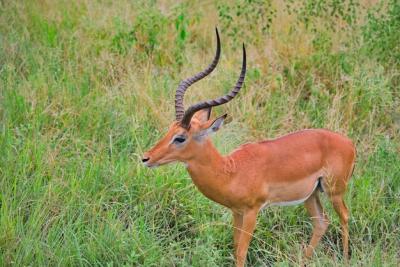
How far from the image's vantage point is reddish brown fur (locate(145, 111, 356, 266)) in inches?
209

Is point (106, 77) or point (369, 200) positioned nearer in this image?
point (369, 200)

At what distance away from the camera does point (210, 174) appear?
5.32 metres

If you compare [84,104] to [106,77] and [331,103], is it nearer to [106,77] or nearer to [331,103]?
[106,77]

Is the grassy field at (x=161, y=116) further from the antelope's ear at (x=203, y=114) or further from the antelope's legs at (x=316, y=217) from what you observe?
the antelope's ear at (x=203, y=114)

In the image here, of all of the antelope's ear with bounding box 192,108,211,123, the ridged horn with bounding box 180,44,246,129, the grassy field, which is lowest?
the grassy field

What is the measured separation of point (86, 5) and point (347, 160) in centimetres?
443

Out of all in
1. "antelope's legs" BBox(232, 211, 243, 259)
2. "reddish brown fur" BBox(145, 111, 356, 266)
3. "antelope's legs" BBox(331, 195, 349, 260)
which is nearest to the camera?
"reddish brown fur" BBox(145, 111, 356, 266)

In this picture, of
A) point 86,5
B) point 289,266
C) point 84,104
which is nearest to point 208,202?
point 289,266

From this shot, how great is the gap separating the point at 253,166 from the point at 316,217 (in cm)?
75

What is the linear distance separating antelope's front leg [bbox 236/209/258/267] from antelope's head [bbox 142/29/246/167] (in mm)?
576

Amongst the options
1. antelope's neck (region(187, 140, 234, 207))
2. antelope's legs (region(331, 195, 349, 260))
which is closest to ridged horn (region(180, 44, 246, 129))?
antelope's neck (region(187, 140, 234, 207))

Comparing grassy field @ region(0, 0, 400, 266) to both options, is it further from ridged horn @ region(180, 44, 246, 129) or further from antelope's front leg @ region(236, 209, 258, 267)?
ridged horn @ region(180, 44, 246, 129)

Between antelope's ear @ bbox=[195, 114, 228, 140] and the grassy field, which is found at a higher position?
antelope's ear @ bbox=[195, 114, 228, 140]

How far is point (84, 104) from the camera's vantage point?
6930mm
